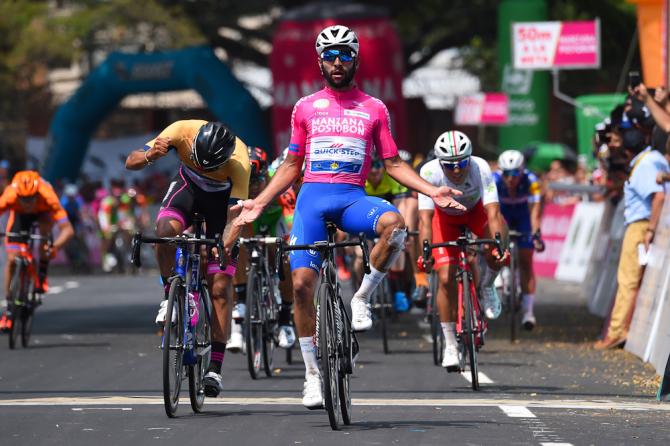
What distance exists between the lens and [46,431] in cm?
1017

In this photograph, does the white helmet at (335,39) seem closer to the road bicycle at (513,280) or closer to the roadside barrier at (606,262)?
the road bicycle at (513,280)

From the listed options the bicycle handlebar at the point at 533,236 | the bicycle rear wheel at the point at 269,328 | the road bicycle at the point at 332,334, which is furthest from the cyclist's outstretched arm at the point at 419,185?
the bicycle handlebar at the point at 533,236

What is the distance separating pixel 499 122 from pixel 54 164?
11476 mm

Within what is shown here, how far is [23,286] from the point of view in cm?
1795

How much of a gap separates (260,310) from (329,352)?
4484mm

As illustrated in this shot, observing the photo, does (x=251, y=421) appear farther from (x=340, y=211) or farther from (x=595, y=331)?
(x=595, y=331)

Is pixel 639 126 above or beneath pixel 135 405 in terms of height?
above

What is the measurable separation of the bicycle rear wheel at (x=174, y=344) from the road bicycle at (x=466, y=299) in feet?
10.2

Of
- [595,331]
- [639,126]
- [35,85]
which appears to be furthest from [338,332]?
[35,85]

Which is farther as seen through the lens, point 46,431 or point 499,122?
point 499,122

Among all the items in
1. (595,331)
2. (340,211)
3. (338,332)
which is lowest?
(595,331)

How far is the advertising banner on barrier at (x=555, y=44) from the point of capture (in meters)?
31.8

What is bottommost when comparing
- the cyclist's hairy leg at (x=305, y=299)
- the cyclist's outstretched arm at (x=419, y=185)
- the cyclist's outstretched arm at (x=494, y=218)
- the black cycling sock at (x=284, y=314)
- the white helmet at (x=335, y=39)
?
the black cycling sock at (x=284, y=314)

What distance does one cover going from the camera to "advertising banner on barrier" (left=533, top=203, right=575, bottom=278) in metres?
31.9
